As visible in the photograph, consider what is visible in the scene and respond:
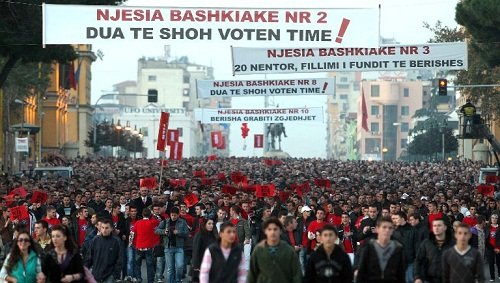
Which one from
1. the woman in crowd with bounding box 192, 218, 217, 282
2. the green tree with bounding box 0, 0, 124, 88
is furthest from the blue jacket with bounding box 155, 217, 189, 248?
the green tree with bounding box 0, 0, 124, 88

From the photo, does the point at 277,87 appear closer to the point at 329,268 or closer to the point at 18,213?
the point at 18,213

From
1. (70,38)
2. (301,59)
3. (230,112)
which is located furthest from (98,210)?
(230,112)

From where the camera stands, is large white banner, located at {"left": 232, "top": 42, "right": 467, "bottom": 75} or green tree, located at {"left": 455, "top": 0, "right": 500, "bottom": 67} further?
green tree, located at {"left": 455, "top": 0, "right": 500, "bottom": 67}

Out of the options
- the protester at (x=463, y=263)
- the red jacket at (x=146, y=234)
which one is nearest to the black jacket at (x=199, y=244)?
the red jacket at (x=146, y=234)

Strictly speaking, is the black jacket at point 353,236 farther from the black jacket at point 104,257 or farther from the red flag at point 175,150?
the red flag at point 175,150

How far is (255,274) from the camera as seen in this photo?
13.3 m

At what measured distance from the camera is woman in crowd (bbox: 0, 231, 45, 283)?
13.6 meters

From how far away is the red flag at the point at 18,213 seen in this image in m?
22.5

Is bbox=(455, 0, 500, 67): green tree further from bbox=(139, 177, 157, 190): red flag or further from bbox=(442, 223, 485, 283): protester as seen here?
bbox=(442, 223, 485, 283): protester

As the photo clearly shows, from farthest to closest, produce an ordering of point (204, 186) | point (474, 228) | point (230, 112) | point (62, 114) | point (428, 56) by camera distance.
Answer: point (62, 114) → point (230, 112) → point (204, 186) → point (428, 56) → point (474, 228)

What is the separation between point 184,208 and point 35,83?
48686 millimetres

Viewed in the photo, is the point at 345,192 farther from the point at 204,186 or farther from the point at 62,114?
the point at 62,114

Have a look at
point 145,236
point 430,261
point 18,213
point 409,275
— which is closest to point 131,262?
point 145,236

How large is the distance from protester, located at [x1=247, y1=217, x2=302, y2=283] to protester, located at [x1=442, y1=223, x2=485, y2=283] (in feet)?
4.71
